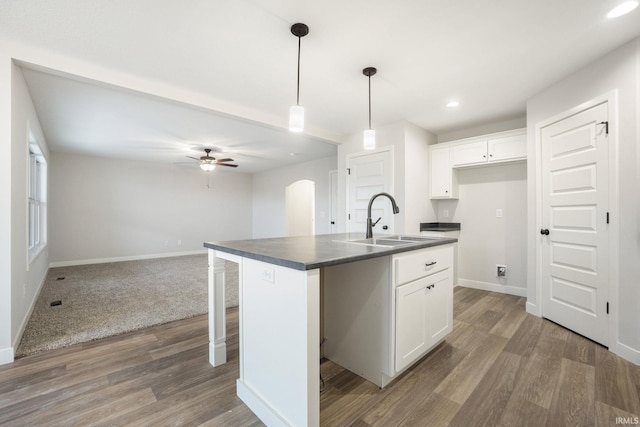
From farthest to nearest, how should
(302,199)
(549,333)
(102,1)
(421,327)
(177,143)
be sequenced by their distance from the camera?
(302,199)
(177,143)
(549,333)
(421,327)
(102,1)

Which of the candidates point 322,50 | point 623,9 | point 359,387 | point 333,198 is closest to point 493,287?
point 359,387

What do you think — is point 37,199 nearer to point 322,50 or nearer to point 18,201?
point 18,201

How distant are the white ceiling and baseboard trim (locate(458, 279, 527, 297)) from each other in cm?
225

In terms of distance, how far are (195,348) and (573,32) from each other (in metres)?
3.74

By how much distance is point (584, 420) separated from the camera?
1.47 m

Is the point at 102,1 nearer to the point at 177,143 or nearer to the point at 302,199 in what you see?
the point at 177,143

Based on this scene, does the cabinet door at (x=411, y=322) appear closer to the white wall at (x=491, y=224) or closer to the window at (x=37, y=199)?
the white wall at (x=491, y=224)

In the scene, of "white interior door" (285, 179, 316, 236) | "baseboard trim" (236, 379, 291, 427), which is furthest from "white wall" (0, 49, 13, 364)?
"white interior door" (285, 179, 316, 236)

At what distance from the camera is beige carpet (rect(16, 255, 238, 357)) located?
2.59m

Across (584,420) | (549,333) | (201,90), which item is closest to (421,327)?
(584,420)

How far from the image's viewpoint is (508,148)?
139 inches

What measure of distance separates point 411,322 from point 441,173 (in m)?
2.85

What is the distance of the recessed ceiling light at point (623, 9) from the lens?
5.78 ft

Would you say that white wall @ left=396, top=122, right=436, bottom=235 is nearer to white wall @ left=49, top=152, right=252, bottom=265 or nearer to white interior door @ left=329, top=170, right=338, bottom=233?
white interior door @ left=329, top=170, right=338, bottom=233
